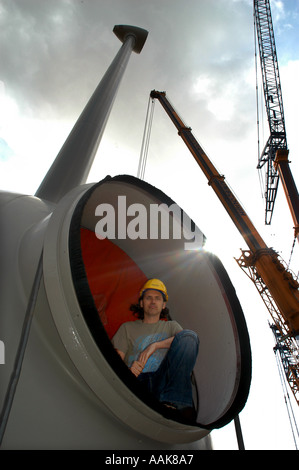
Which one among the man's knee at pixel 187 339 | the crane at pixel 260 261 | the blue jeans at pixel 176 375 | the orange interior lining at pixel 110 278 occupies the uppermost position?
the crane at pixel 260 261

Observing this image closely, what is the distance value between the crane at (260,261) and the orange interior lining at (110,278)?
792cm

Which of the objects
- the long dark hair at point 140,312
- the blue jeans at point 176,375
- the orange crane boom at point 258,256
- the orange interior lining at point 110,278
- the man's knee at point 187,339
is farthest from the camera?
the orange crane boom at point 258,256

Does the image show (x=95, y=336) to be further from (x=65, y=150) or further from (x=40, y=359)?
(x=65, y=150)

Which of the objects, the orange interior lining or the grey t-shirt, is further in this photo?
the orange interior lining

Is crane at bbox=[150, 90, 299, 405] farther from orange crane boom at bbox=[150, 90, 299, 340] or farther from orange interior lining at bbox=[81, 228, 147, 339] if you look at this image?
orange interior lining at bbox=[81, 228, 147, 339]

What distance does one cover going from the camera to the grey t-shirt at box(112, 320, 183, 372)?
241 centimetres

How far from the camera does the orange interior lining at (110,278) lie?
3320 mm

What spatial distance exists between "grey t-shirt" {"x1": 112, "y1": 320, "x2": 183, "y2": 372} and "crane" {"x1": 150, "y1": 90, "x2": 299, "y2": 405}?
860 cm

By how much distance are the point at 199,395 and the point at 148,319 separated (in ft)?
3.29

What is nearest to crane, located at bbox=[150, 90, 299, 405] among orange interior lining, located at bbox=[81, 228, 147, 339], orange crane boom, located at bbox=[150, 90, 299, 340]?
orange crane boom, located at bbox=[150, 90, 299, 340]

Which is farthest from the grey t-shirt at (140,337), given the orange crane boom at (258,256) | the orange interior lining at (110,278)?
the orange crane boom at (258,256)

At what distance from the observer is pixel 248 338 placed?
8.45 ft

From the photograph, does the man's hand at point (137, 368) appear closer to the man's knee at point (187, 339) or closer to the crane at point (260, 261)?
the man's knee at point (187, 339)

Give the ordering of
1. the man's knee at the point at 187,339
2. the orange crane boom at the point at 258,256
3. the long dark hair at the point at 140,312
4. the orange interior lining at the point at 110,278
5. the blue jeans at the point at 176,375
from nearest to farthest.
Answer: the blue jeans at the point at 176,375 → the man's knee at the point at 187,339 → the long dark hair at the point at 140,312 → the orange interior lining at the point at 110,278 → the orange crane boom at the point at 258,256
